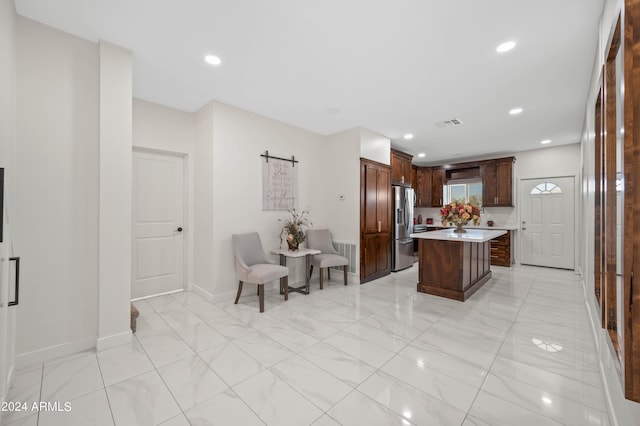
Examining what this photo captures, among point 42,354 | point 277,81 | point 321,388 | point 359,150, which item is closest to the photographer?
point 321,388

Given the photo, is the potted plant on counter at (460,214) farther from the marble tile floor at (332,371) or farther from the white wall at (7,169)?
the white wall at (7,169)

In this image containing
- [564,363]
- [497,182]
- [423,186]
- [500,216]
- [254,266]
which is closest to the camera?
[564,363]

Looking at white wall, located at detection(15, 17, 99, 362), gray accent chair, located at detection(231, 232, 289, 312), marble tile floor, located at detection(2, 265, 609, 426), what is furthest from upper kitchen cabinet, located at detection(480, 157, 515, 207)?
white wall, located at detection(15, 17, 99, 362)

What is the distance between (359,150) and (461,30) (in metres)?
2.52

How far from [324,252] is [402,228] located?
2000 millimetres

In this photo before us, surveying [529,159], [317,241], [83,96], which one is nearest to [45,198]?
[83,96]

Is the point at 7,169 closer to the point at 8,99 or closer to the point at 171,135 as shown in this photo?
the point at 8,99

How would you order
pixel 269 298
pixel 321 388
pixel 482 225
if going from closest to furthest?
pixel 321 388, pixel 269 298, pixel 482 225

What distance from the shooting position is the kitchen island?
3.72 m

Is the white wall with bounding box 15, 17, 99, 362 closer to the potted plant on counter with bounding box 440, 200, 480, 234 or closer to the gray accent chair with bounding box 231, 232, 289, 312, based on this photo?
the gray accent chair with bounding box 231, 232, 289, 312

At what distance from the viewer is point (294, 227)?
4.26 meters

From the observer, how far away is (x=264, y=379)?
1.97 metres

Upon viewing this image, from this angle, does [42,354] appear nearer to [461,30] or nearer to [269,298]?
[269,298]

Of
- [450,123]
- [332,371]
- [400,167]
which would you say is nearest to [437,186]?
[400,167]
